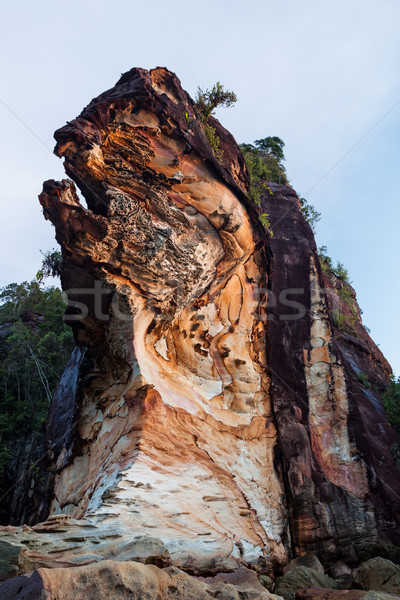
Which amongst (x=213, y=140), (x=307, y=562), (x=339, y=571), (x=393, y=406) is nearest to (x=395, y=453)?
(x=393, y=406)

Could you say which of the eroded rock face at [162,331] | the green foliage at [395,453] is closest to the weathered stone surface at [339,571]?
the eroded rock face at [162,331]

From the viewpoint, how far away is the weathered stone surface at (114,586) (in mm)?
2871

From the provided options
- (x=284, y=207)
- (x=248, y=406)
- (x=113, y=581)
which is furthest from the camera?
(x=284, y=207)

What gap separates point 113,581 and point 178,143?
6523 mm

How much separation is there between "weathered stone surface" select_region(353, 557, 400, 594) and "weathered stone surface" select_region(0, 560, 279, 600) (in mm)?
2801

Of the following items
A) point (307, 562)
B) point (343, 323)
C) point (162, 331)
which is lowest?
point (307, 562)

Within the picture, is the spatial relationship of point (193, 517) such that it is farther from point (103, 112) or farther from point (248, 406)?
point (103, 112)

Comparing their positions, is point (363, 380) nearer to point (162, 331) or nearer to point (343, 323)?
point (343, 323)

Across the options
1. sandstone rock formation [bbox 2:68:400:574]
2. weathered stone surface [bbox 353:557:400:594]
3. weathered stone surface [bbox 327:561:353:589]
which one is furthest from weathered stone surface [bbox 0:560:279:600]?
weathered stone surface [bbox 327:561:353:589]

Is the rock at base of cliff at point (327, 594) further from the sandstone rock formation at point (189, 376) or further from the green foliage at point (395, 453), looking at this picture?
the green foliage at point (395, 453)

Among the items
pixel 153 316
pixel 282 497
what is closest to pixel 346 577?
pixel 282 497

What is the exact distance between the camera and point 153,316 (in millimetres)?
7887

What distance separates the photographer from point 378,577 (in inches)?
227

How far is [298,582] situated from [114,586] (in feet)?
11.7
